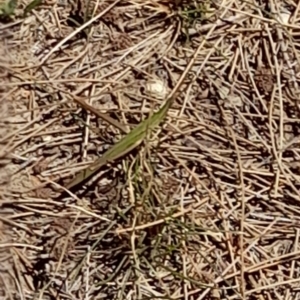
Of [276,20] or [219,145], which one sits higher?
[276,20]

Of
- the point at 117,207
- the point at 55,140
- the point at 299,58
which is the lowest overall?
the point at 117,207

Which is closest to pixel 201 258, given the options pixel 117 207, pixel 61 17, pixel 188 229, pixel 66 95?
pixel 188 229

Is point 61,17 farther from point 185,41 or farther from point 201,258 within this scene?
point 201,258
